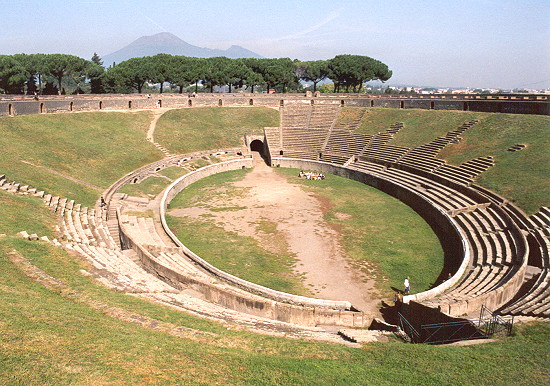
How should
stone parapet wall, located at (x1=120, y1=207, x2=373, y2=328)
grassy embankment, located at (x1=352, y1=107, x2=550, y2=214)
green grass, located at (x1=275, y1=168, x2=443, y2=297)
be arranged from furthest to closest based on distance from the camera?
grassy embankment, located at (x1=352, y1=107, x2=550, y2=214), green grass, located at (x1=275, y1=168, x2=443, y2=297), stone parapet wall, located at (x1=120, y1=207, x2=373, y2=328)

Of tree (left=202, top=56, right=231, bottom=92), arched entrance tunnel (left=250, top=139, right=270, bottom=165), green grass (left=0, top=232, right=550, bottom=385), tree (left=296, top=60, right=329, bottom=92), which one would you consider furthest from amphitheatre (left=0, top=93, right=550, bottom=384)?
tree (left=296, top=60, right=329, bottom=92)

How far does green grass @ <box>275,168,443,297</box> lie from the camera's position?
22.2 metres

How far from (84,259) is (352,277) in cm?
1306

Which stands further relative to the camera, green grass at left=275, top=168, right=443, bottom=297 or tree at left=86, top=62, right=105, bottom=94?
tree at left=86, top=62, right=105, bottom=94

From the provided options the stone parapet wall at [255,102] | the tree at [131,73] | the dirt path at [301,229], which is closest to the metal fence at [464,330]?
the dirt path at [301,229]

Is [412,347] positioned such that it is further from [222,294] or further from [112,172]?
[112,172]

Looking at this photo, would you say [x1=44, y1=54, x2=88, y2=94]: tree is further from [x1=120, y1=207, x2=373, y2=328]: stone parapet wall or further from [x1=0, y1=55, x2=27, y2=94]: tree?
[x1=120, y1=207, x2=373, y2=328]: stone parapet wall

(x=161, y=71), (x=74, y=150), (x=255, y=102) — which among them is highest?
(x=161, y=71)

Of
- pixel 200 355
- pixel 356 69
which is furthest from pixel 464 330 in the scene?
pixel 356 69

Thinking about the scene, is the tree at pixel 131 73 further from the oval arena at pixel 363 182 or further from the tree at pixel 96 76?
the oval arena at pixel 363 182

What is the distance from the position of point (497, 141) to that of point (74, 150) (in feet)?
127

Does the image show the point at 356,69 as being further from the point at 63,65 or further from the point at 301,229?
the point at 301,229

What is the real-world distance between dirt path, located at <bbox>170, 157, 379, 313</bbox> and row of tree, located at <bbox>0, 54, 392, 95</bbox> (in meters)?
35.5

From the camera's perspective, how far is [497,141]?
1483 inches
